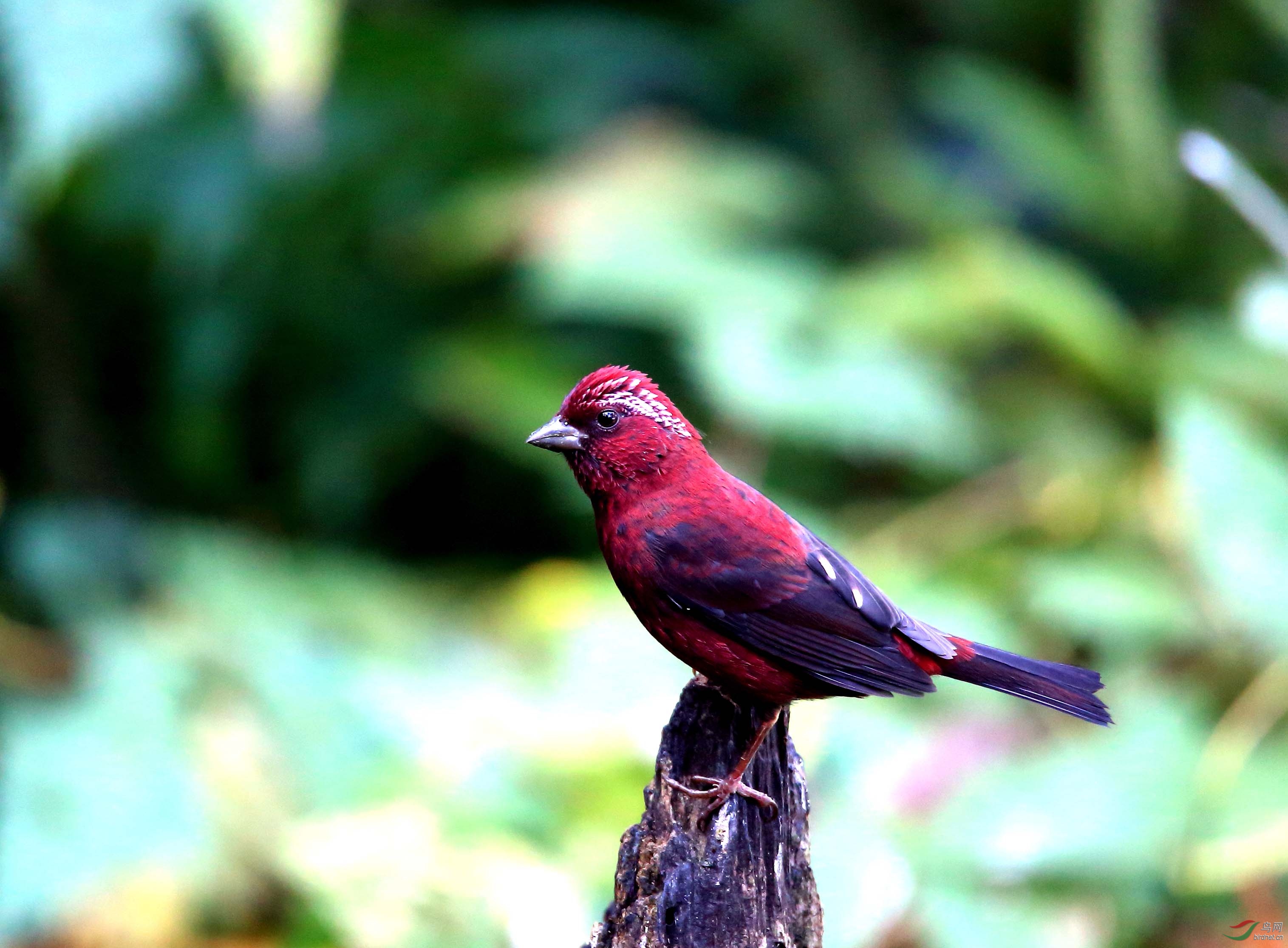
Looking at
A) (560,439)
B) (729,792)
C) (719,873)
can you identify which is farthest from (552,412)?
(719,873)

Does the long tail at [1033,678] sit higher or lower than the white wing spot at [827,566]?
lower

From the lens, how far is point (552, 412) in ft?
17.7

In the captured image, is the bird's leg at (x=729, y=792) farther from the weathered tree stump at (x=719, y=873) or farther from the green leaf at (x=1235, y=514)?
the green leaf at (x=1235, y=514)

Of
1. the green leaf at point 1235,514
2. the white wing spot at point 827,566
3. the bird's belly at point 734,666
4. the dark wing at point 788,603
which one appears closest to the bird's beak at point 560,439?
the dark wing at point 788,603

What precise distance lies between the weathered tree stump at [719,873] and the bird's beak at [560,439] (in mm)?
704

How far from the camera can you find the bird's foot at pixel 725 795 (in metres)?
2.47

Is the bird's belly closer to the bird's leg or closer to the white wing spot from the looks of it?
the bird's leg

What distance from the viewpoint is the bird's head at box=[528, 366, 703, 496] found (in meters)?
2.90

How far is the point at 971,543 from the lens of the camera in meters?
5.23

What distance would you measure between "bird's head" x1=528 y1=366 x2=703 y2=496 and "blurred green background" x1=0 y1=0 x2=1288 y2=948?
1.21 metres

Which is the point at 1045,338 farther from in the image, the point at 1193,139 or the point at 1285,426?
the point at 1193,139

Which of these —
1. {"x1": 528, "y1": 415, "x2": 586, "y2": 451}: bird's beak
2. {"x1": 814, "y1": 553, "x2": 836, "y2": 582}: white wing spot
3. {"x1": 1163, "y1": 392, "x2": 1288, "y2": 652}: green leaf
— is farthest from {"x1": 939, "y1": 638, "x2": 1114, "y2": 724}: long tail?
{"x1": 1163, "y1": 392, "x2": 1288, "y2": 652}: green leaf

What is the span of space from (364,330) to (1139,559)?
142 inches

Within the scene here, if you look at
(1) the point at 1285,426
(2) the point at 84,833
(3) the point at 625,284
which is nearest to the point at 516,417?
(3) the point at 625,284
